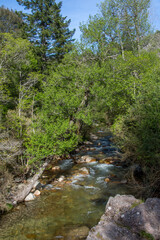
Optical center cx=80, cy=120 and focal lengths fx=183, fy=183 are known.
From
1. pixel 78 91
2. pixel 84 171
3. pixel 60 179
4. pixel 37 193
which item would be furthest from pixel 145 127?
pixel 78 91

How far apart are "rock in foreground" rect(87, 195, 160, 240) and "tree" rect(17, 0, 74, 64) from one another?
27.4 meters

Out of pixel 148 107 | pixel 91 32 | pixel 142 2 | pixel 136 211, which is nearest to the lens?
pixel 136 211

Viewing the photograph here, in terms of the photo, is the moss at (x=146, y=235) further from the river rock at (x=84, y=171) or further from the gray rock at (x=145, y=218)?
the river rock at (x=84, y=171)

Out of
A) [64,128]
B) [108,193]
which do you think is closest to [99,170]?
[108,193]

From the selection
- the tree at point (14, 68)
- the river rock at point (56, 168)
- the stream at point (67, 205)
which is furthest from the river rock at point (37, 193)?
the tree at point (14, 68)

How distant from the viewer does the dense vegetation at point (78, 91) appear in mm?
10797

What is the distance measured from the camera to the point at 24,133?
12.6 meters

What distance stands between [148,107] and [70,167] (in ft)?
28.3

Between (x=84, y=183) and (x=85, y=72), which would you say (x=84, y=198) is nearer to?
(x=84, y=183)

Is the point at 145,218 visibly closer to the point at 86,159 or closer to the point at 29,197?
the point at 29,197

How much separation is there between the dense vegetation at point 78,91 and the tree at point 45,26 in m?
0.14

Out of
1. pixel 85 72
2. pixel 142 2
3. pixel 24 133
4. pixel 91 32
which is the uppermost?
pixel 142 2

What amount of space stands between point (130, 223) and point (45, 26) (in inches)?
1286

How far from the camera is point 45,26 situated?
31.1 meters
